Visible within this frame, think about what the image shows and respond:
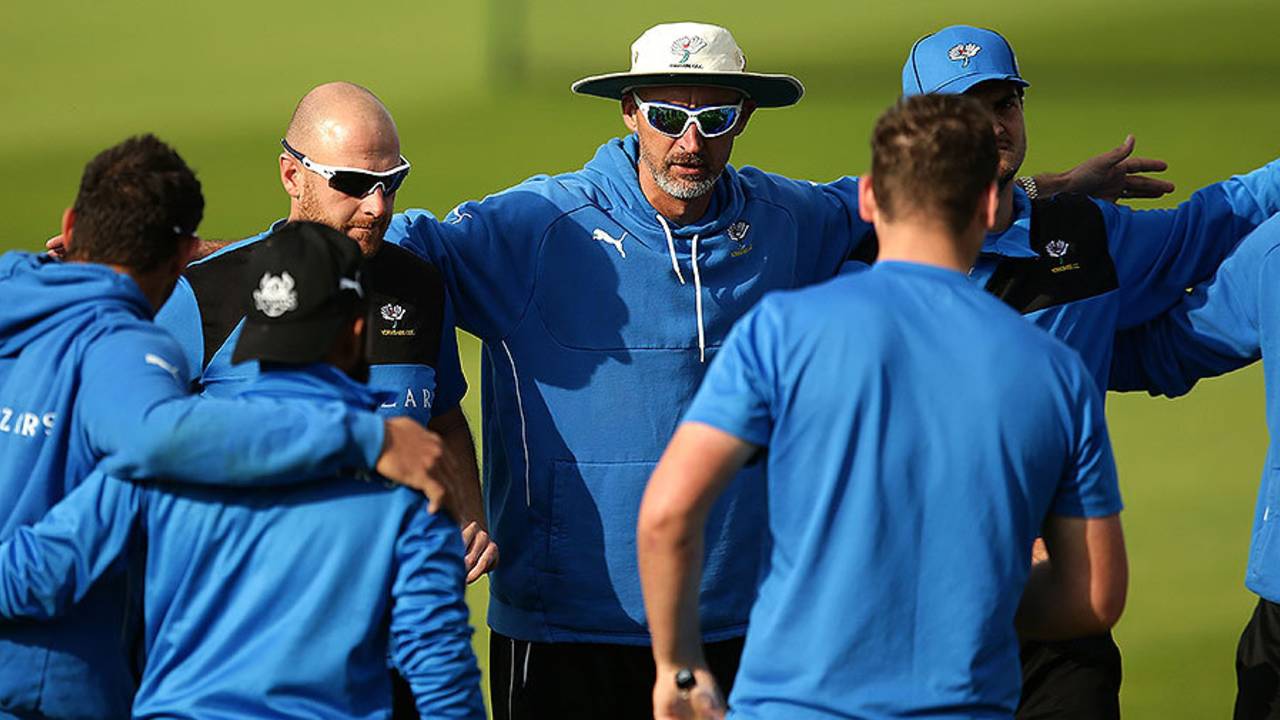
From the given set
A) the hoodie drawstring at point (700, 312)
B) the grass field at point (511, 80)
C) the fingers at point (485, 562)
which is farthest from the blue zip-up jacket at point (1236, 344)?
the grass field at point (511, 80)

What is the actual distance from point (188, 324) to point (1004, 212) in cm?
179

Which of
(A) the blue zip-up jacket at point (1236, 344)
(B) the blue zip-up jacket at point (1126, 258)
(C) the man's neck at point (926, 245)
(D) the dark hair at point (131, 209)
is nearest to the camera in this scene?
(C) the man's neck at point (926, 245)

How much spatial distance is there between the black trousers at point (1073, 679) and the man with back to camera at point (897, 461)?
1341mm

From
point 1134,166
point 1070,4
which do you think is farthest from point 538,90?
point 1134,166

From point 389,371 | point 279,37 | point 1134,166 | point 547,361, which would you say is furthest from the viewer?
point 279,37

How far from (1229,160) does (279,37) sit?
4.86m

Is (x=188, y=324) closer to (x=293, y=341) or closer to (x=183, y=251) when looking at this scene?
(x=183, y=251)

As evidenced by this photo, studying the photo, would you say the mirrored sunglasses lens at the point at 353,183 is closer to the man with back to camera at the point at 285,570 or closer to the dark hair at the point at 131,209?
the dark hair at the point at 131,209

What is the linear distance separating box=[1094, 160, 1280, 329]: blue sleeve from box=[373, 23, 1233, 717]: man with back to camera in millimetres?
766

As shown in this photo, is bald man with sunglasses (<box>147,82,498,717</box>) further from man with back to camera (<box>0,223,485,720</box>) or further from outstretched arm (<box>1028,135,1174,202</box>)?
outstretched arm (<box>1028,135,1174,202</box>)

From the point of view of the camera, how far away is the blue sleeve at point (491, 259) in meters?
4.05

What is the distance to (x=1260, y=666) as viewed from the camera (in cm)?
373

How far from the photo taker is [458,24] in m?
9.71

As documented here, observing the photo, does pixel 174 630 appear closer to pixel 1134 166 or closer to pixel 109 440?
pixel 109 440
